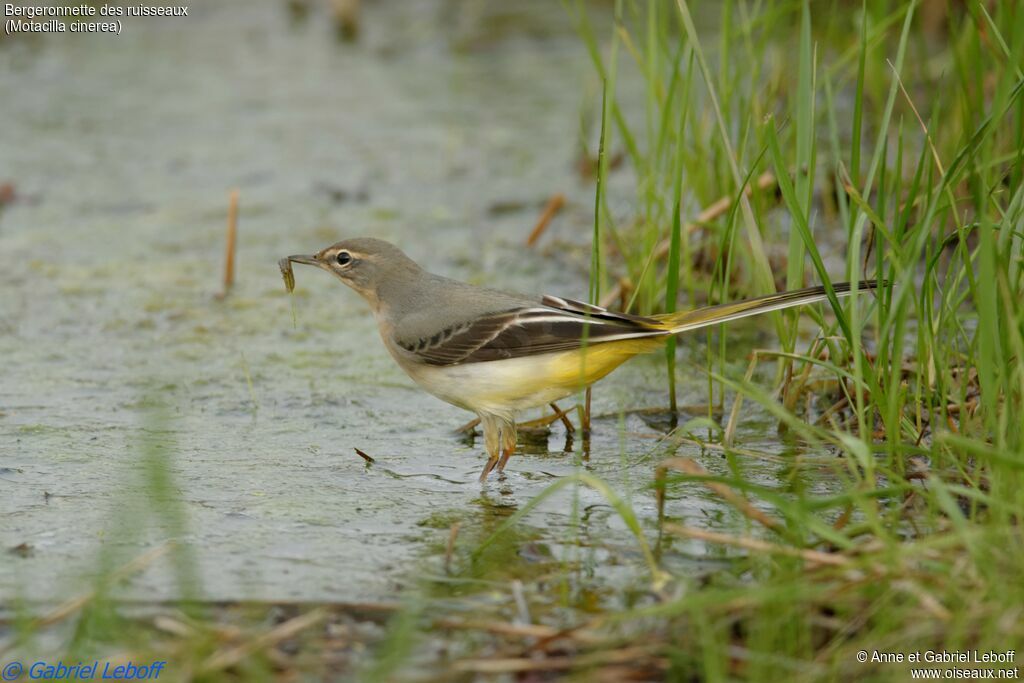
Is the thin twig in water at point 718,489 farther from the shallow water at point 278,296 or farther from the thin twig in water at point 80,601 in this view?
the thin twig in water at point 80,601

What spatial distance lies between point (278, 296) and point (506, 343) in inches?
124

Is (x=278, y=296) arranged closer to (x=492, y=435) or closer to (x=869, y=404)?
(x=492, y=435)

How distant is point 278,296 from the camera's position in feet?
28.6

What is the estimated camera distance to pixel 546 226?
9.56m

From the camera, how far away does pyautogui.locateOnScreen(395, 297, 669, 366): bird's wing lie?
18.6 ft

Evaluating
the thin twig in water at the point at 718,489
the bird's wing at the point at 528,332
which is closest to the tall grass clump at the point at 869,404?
the thin twig in water at the point at 718,489

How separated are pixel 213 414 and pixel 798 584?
3624mm

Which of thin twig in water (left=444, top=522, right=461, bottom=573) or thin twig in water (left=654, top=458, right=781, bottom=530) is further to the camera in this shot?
thin twig in water (left=444, top=522, right=461, bottom=573)

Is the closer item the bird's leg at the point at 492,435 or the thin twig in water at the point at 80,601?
the thin twig in water at the point at 80,601

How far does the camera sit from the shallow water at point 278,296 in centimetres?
515

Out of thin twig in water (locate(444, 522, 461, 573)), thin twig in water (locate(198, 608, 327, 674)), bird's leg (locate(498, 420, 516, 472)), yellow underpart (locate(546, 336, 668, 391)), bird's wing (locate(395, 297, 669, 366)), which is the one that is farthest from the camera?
bird's leg (locate(498, 420, 516, 472))

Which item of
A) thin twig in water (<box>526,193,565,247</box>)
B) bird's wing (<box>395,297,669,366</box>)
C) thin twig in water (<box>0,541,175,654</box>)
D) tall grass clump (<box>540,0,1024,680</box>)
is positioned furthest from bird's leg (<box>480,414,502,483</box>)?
thin twig in water (<box>526,193,565,247</box>)

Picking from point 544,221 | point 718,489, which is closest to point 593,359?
point 718,489

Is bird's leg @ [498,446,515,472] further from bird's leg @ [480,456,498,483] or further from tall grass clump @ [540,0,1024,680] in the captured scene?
tall grass clump @ [540,0,1024,680]
